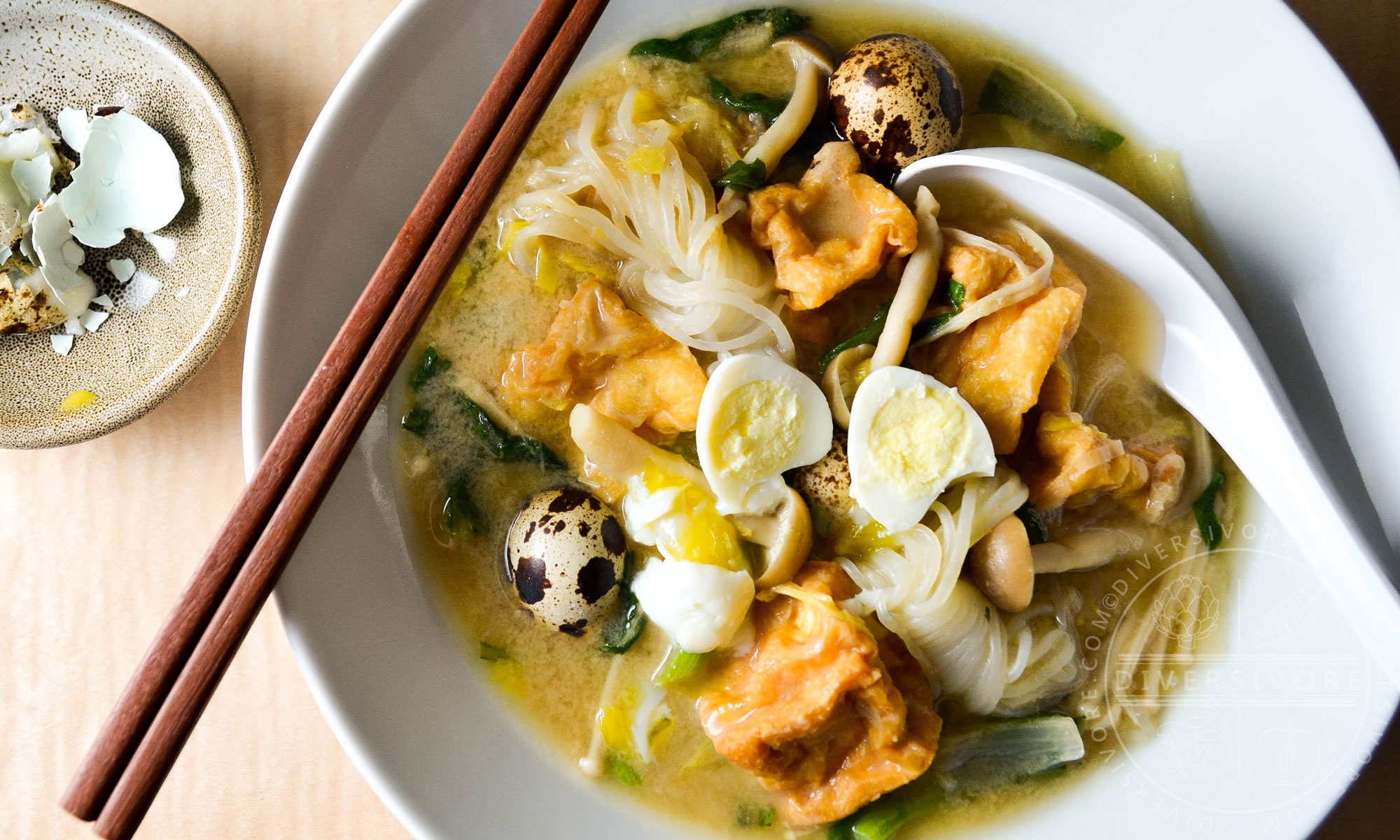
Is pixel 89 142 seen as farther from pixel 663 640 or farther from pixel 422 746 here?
pixel 663 640

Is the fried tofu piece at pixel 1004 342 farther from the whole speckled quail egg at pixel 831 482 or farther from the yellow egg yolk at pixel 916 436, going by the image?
the whole speckled quail egg at pixel 831 482

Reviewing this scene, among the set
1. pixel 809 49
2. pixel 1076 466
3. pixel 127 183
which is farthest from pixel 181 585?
pixel 1076 466

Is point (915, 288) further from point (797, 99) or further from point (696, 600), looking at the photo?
point (696, 600)

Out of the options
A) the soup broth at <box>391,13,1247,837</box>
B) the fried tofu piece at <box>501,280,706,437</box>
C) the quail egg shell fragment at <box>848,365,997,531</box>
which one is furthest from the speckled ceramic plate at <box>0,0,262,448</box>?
the quail egg shell fragment at <box>848,365,997,531</box>

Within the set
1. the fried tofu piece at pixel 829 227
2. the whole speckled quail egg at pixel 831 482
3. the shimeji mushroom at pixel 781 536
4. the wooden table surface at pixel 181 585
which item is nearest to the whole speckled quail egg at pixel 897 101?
the fried tofu piece at pixel 829 227

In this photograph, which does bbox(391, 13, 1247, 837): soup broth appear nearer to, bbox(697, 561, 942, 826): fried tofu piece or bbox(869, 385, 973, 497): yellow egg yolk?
bbox(697, 561, 942, 826): fried tofu piece
